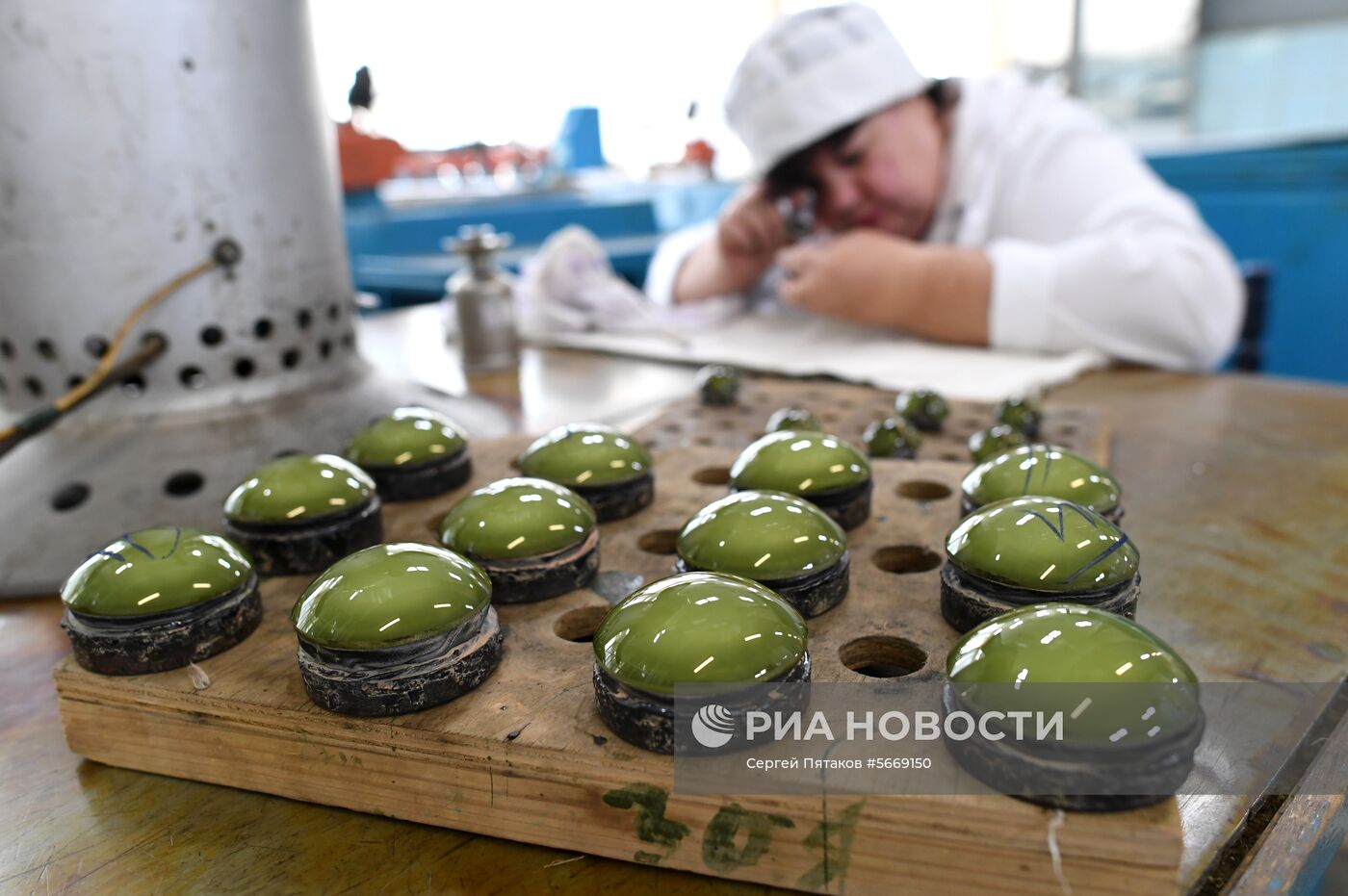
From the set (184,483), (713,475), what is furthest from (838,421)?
(184,483)

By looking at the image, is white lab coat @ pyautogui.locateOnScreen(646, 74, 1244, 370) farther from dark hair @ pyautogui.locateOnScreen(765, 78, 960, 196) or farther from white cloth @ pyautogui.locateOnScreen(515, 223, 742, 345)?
white cloth @ pyautogui.locateOnScreen(515, 223, 742, 345)

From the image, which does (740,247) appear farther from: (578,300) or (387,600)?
(387,600)

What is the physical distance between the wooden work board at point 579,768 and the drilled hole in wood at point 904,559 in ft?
0.05

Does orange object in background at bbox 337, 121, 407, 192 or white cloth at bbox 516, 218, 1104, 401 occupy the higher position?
orange object in background at bbox 337, 121, 407, 192

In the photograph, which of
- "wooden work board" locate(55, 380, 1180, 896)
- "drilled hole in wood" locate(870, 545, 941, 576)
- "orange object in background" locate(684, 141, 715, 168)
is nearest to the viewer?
"wooden work board" locate(55, 380, 1180, 896)

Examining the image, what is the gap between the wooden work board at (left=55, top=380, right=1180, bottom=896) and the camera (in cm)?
31

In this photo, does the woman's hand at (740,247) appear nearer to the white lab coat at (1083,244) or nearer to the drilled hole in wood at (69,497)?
the white lab coat at (1083,244)

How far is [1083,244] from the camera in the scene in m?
1.21

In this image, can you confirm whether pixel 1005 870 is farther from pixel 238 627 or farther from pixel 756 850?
pixel 238 627

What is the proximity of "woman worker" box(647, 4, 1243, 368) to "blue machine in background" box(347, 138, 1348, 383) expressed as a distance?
0.88 m

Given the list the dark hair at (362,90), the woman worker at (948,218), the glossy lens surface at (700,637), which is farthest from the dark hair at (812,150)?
the glossy lens surface at (700,637)

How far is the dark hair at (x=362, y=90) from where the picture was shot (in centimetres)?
86

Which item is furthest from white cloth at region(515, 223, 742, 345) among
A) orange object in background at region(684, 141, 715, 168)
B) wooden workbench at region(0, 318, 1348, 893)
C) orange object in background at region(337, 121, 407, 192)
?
orange object in background at region(684, 141, 715, 168)

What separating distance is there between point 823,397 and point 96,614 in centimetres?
69
